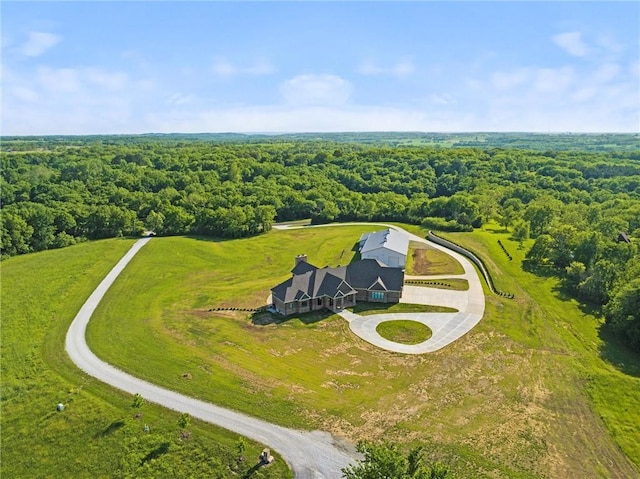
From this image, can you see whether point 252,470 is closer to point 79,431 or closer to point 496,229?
point 79,431

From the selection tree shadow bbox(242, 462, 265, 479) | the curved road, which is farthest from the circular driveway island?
tree shadow bbox(242, 462, 265, 479)

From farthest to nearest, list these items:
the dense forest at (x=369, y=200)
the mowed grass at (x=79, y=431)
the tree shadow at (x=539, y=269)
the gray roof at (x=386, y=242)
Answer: the gray roof at (x=386, y=242), the tree shadow at (x=539, y=269), the dense forest at (x=369, y=200), the mowed grass at (x=79, y=431)

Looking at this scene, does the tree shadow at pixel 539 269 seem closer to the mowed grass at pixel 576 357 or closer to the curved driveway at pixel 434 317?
the mowed grass at pixel 576 357

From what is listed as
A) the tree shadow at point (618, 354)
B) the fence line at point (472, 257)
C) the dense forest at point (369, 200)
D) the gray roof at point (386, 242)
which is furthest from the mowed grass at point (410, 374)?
the gray roof at point (386, 242)

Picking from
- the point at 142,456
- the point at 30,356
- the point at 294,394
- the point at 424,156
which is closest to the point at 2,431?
the point at 30,356

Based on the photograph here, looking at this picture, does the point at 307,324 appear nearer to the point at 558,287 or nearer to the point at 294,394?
the point at 294,394

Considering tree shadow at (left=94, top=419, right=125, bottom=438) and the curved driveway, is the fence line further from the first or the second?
tree shadow at (left=94, top=419, right=125, bottom=438)
